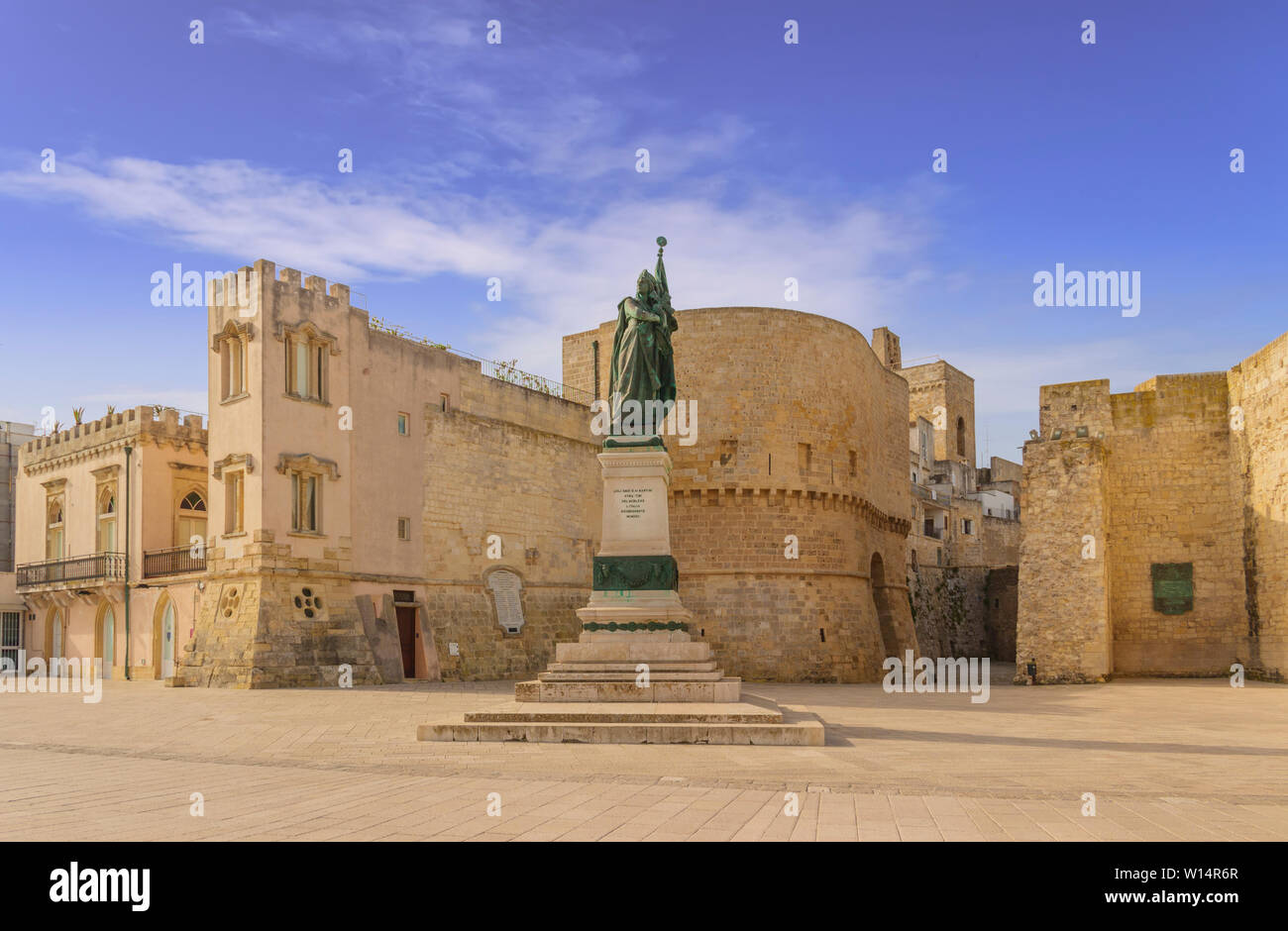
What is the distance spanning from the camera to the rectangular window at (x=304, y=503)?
23.2m

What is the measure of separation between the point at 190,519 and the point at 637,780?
77.0 ft

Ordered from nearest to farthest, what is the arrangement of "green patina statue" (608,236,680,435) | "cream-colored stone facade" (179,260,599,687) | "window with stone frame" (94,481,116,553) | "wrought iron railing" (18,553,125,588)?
1. "green patina statue" (608,236,680,435)
2. "cream-colored stone facade" (179,260,599,687)
3. "wrought iron railing" (18,553,125,588)
4. "window with stone frame" (94,481,116,553)

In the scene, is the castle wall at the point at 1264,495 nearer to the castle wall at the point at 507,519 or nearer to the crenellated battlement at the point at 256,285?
the castle wall at the point at 507,519

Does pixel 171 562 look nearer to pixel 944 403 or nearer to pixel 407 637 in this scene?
pixel 407 637

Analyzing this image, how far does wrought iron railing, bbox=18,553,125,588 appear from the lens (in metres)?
27.5

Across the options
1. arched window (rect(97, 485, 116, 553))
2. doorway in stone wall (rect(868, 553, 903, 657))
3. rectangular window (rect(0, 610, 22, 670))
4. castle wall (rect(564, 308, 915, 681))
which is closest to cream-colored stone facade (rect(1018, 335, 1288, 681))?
castle wall (rect(564, 308, 915, 681))

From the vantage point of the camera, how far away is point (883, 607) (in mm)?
35500

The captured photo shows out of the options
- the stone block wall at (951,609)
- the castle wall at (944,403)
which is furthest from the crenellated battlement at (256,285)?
the castle wall at (944,403)

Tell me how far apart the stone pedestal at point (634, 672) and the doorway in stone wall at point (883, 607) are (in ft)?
73.4

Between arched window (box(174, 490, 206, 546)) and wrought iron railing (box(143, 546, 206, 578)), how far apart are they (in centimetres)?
105

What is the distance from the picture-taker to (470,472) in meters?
27.7

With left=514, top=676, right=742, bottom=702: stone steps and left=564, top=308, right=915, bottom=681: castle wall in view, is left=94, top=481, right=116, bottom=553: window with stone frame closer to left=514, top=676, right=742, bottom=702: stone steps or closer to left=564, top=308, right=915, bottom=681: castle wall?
left=564, top=308, right=915, bottom=681: castle wall
